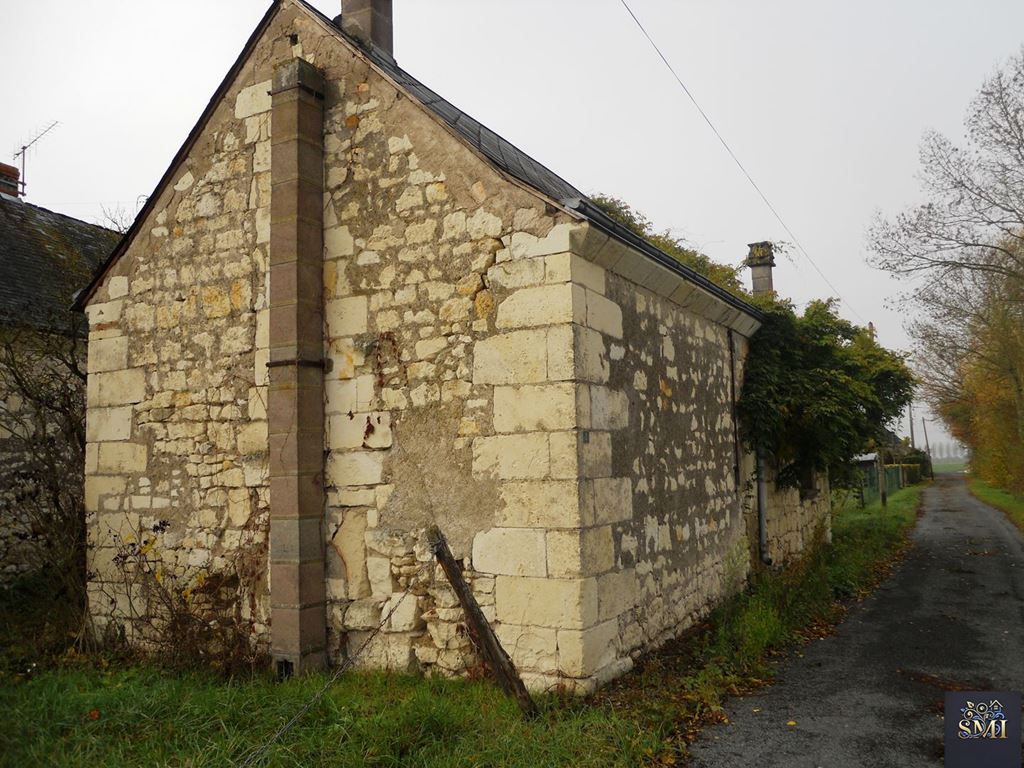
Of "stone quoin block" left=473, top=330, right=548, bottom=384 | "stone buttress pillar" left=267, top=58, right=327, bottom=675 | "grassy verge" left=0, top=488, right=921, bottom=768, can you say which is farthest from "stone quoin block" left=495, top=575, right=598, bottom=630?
"stone buttress pillar" left=267, top=58, right=327, bottom=675

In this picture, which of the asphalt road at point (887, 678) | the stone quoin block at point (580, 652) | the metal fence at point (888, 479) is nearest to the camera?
the asphalt road at point (887, 678)

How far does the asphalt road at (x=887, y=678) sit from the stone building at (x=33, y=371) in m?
6.91

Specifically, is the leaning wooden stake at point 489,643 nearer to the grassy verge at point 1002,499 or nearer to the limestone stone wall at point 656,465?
the limestone stone wall at point 656,465

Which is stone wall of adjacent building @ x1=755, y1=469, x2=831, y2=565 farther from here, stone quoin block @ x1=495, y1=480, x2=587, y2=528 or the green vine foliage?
stone quoin block @ x1=495, y1=480, x2=587, y2=528

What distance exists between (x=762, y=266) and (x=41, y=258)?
12.5m

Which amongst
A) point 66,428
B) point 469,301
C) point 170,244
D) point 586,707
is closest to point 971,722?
point 586,707

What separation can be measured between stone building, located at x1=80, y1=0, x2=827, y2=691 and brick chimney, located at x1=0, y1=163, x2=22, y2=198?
314 inches

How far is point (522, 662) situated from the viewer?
17.8ft

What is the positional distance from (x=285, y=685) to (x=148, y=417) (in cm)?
302

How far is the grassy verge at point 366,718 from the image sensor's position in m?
4.36

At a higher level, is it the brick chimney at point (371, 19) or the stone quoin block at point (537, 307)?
the brick chimney at point (371, 19)

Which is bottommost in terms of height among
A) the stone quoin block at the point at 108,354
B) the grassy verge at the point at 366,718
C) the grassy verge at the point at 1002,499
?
the grassy verge at the point at 1002,499

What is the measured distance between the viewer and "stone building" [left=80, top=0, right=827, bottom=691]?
217 inches

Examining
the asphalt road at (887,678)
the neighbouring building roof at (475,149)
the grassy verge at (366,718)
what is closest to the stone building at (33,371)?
the neighbouring building roof at (475,149)
